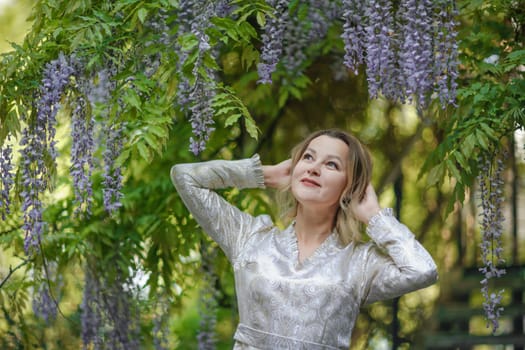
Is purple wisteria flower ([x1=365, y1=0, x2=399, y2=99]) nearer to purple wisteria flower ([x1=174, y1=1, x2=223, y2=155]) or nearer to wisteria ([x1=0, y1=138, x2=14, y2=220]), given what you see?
purple wisteria flower ([x1=174, y1=1, x2=223, y2=155])

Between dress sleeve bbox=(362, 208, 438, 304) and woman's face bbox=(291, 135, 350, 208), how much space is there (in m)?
0.14

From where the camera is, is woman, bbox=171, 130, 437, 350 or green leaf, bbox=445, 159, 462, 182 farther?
green leaf, bbox=445, 159, 462, 182

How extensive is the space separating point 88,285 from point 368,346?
1.58m

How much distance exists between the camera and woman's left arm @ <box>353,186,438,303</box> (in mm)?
2117

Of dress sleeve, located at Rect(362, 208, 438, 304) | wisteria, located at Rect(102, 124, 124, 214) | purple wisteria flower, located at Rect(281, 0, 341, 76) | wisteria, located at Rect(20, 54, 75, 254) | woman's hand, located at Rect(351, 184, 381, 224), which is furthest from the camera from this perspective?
purple wisteria flower, located at Rect(281, 0, 341, 76)

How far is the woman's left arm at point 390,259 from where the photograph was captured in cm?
212

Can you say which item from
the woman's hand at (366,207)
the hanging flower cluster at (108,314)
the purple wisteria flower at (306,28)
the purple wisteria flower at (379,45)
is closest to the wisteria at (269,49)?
the purple wisteria flower at (379,45)

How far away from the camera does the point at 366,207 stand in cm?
225

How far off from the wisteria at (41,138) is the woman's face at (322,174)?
1.08m

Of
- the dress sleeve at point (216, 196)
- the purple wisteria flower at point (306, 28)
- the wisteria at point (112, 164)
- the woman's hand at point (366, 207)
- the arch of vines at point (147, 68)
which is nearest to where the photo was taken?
the woman's hand at point (366, 207)

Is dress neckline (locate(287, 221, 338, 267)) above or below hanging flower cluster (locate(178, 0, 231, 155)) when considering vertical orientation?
below

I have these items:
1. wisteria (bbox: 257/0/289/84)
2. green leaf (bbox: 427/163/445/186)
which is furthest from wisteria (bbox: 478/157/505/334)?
wisteria (bbox: 257/0/289/84)

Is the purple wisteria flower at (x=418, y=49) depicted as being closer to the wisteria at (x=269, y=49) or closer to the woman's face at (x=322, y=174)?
the wisteria at (x=269, y=49)

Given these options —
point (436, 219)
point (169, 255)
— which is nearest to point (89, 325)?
point (169, 255)
